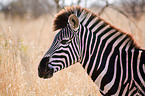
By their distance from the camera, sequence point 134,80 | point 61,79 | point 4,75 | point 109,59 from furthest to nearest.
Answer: point 61,79, point 4,75, point 109,59, point 134,80

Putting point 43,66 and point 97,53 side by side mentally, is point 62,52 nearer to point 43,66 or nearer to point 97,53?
point 43,66

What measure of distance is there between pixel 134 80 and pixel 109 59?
381mm

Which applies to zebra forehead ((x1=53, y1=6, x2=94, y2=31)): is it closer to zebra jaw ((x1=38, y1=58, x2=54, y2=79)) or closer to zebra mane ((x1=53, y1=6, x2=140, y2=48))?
zebra mane ((x1=53, y1=6, x2=140, y2=48))

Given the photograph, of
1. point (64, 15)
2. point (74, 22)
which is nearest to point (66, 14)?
point (64, 15)

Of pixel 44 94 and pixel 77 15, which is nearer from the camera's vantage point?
pixel 77 15

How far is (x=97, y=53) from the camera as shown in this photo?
203 cm

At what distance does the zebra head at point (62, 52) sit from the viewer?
6.72ft

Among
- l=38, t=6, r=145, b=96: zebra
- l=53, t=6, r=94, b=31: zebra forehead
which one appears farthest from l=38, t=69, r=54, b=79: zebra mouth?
l=53, t=6, r=94, b=31: zebra forehead

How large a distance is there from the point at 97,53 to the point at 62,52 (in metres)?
0.47

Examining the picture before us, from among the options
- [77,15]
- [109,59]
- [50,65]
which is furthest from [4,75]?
[109,59]

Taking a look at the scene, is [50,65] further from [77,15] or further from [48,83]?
[48,83]

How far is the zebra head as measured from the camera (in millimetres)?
2048

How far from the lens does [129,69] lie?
6.08ft

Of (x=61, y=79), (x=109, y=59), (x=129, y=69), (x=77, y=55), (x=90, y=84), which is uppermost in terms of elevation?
(x=77, y=55)
